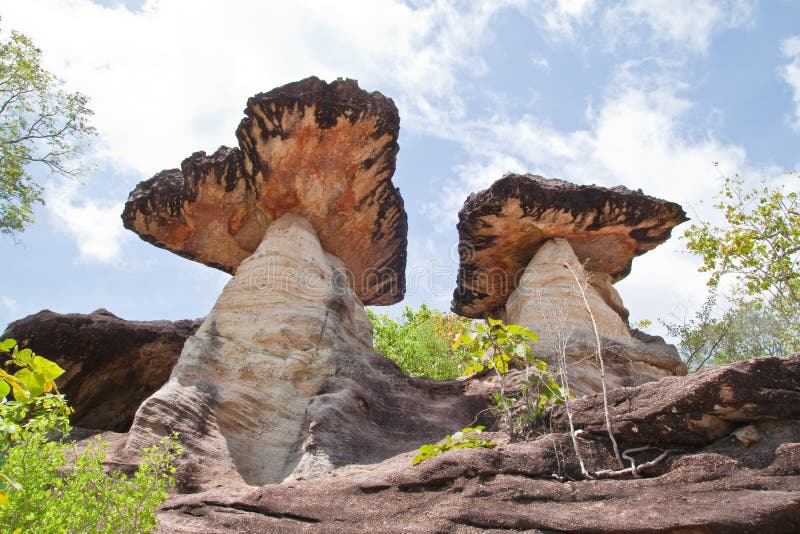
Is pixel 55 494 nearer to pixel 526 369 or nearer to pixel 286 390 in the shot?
pixel 286 390

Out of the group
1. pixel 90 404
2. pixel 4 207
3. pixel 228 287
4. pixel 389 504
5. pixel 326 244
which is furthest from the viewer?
pixel 4 207

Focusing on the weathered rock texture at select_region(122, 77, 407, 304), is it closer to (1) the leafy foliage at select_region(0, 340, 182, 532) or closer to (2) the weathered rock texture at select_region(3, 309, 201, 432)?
(2) the weathered rock texture at select_region(3, 309, 201, 432)

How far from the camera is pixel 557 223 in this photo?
11.6 m

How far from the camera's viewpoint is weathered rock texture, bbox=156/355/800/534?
14.7ft

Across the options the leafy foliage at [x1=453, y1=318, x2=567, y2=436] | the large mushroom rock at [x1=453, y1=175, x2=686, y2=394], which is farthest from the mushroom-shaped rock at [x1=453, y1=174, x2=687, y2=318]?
the leafy foliage at [x1=453, y1=318, x2=567, y2=436]

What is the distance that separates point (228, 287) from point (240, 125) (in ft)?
9.46

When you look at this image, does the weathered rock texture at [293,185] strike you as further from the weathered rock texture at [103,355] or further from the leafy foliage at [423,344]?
the leafy foliage at [423,344]

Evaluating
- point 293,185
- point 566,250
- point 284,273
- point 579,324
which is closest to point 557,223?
point 566,250

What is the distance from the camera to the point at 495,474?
17.2 feet

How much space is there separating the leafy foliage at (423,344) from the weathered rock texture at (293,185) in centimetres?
552

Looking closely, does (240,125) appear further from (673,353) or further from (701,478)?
(701,478)

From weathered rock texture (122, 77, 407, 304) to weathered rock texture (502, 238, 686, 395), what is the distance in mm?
2923

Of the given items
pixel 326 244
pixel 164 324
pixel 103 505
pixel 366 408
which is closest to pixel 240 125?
pixel 326 244

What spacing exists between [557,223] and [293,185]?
4.69 m
